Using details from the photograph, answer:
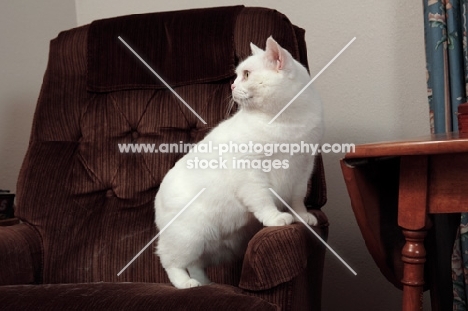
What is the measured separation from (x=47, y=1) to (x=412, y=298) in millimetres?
1943

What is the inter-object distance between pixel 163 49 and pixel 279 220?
30.1 inches

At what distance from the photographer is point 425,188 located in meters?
0.84

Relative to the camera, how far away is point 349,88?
5.70 ft

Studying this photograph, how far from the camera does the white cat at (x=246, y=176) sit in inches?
45.2

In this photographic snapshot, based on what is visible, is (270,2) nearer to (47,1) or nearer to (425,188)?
(47,1)

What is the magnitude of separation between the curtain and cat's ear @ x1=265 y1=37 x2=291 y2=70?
0.52 m

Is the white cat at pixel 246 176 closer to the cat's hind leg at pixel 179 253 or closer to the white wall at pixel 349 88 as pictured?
the cat's hind leg at pixel 179 253

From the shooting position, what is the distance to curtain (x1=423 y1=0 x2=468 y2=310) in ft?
4.43

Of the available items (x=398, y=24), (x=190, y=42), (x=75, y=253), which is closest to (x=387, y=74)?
(x=398, y=24)

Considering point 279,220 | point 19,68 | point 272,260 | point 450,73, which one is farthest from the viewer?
point 19,68

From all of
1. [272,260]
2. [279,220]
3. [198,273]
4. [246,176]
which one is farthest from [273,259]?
[198,273]

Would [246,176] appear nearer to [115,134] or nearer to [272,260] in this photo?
[272,260]

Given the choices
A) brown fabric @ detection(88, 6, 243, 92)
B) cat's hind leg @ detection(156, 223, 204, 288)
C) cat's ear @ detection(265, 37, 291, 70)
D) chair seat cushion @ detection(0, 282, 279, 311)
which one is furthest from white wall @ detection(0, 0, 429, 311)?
chair seat cushion @ detection(0, 282, 279, 311)

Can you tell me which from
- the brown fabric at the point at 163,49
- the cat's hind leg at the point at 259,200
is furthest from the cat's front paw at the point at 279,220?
the brown fabric at the point at 163,49
